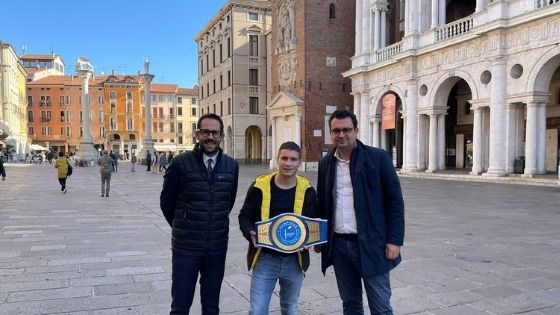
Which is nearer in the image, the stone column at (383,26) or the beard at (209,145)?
the beard at (209,145)

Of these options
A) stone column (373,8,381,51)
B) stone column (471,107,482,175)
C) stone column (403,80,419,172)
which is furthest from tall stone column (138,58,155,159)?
stone column (471,107,482,175)

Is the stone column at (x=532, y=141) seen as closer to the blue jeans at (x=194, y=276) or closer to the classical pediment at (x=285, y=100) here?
the classical pediment at (x=285, y=100)

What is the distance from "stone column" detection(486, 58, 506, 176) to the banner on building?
7449 mm

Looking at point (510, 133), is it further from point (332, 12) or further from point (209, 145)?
point (209, 145)

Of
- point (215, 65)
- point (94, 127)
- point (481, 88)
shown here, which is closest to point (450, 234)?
point (481, 88)

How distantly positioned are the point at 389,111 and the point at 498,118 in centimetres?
818

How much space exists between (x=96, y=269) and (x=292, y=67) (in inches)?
1205

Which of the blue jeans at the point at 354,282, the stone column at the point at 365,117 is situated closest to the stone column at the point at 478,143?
the stone column at the point at 365,117

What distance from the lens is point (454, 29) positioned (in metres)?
23.1

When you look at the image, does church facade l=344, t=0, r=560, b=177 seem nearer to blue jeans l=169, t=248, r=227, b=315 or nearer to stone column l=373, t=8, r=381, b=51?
stone column l=373, t=8, r=381, b=51

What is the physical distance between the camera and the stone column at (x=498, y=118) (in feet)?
66.7

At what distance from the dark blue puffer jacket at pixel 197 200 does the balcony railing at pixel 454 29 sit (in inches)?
856

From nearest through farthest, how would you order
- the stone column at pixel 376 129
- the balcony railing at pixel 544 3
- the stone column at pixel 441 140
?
the balcony railing at pixel 544 3
the stone column at pixel 441 140
the stone column at pixel 376 129

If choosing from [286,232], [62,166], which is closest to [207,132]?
[286,232]
